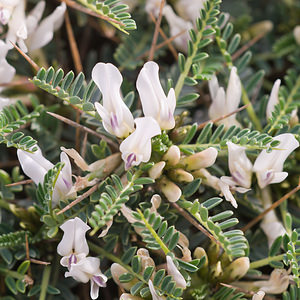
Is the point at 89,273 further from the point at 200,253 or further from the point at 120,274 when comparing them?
the point at 200,253

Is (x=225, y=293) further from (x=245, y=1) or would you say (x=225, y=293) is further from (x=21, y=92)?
(x=245, y=1)

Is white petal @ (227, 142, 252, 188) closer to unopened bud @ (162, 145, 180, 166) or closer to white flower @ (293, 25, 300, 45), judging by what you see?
unopened bud @ (162, 145, 180, 166)

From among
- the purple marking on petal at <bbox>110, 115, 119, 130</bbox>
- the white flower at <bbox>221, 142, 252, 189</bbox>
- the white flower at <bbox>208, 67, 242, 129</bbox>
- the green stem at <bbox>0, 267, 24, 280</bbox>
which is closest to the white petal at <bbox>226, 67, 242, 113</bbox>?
the white flower at <bbox>208, 67, 242, 129</bbox>

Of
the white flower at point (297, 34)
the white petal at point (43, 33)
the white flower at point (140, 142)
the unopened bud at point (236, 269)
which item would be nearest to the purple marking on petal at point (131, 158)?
the white flower at point (140, 142)

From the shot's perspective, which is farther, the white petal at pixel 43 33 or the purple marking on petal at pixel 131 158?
the white petal at pixel 43 33

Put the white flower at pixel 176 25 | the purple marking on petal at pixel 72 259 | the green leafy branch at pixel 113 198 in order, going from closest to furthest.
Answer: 1. the green leafy branch at pixel 113 198
2. the purple marking on petal at pixel 72 259
3. the white flower at pixel 176 25

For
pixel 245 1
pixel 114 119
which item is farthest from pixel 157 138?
pixel 245 1

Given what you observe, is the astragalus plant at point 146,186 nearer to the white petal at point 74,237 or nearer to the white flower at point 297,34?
the white petal at point 74,237

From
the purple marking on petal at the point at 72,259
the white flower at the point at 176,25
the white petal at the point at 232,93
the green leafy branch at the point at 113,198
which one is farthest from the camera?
the white flower at the point at 176,25
